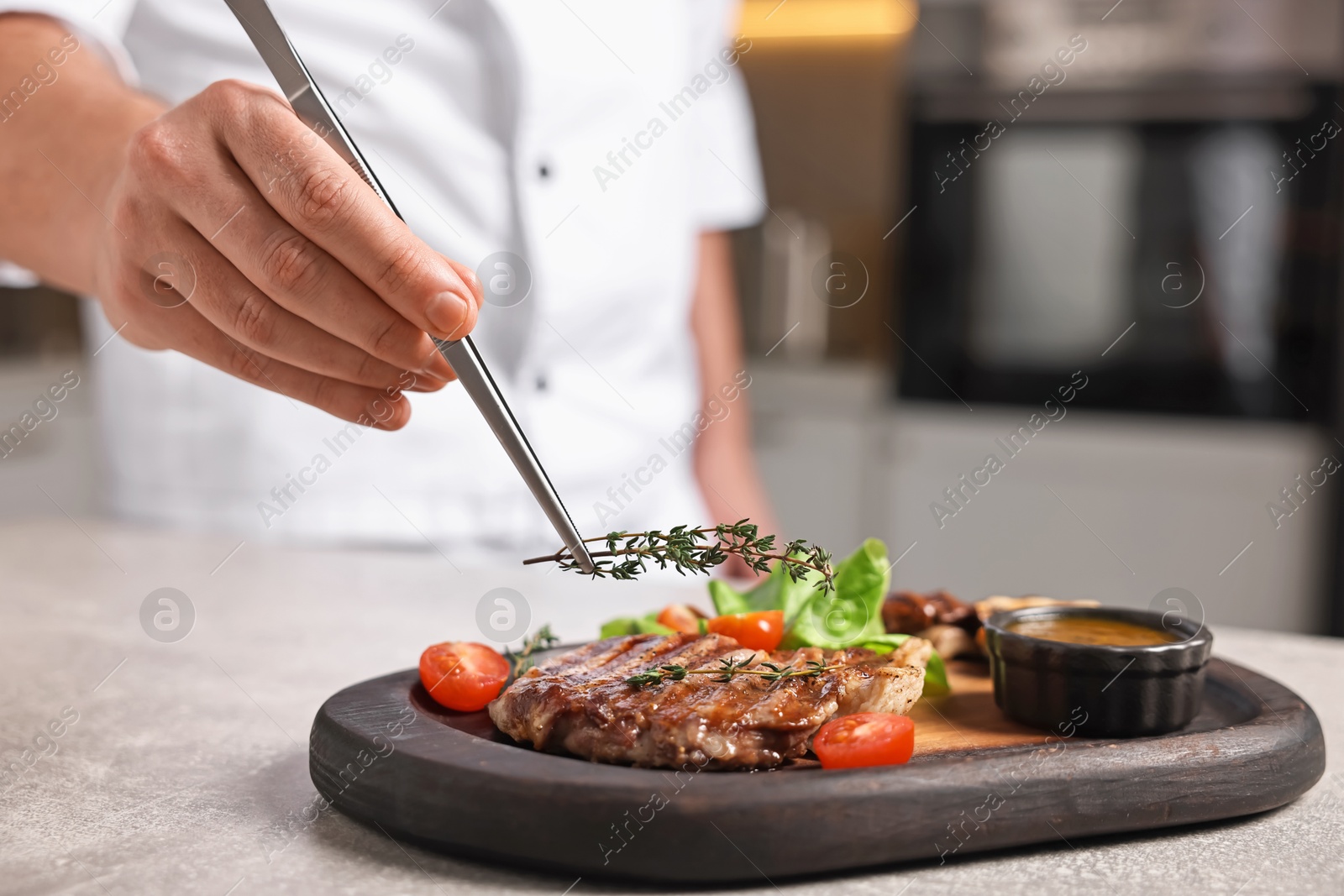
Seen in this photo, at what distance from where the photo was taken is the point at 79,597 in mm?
1646

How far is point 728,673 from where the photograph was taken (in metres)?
0.93

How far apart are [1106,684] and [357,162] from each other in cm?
75

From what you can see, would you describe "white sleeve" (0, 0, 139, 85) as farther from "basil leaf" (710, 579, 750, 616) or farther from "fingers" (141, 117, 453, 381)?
"basil leaf" (710, 579, 750, 616)

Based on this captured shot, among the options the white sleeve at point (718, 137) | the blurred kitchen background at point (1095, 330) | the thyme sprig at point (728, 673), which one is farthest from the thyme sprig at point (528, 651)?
the blurred kitchen background at point (1095, 330)

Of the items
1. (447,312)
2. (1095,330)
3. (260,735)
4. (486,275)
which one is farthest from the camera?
(1095,330)

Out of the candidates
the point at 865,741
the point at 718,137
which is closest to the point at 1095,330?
the point at 718,137

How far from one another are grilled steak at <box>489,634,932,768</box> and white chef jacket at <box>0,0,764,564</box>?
0.93 m

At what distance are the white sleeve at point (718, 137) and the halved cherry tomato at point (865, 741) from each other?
1587mm

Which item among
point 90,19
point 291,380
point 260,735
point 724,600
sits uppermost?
point 90,19

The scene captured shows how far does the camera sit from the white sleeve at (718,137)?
7.57 ft

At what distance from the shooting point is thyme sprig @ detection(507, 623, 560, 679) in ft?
3.53

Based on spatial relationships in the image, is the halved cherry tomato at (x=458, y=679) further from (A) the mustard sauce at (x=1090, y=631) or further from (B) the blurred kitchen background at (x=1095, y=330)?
(B) the blurred kitchen background at (x=1095, y=330)

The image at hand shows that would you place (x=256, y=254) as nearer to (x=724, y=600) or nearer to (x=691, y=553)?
(x=691, y=553)

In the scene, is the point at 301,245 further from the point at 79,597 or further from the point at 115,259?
the point at 79,597
